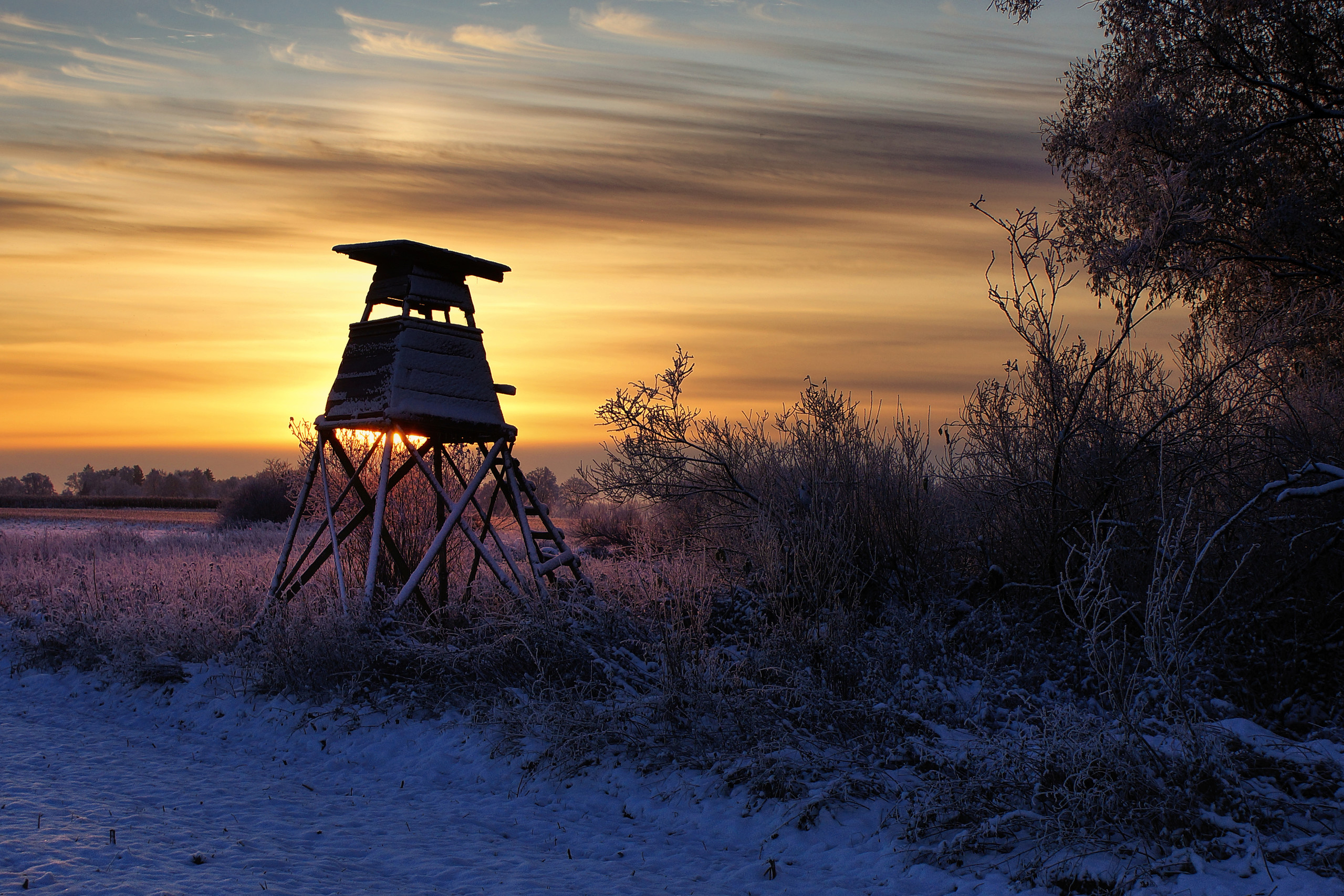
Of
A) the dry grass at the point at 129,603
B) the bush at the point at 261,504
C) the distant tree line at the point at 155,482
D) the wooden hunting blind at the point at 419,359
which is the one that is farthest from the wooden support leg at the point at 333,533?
the distant tree line at the point at 155,482

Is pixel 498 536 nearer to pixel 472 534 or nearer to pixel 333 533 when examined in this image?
pixel 472 534

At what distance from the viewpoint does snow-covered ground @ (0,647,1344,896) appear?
5.63 m

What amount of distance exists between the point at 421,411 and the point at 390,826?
5.61 m

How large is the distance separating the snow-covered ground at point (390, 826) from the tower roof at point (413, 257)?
547cm

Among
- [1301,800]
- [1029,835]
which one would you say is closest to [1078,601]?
[1029,835]

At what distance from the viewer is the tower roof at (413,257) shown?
11.8 metres

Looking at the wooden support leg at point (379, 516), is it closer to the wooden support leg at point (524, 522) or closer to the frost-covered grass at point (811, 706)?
the frost-covered grass at point (811, 706)

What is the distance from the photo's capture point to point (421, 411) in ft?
37.5

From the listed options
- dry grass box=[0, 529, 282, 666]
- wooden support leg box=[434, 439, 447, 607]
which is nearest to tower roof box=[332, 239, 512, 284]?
wooden support leg box=[434, 439, 447, 607]

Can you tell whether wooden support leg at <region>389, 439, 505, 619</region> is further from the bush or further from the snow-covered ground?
the bush

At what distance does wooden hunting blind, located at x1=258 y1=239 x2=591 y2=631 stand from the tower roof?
0.05 feet

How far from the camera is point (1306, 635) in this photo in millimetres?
9656

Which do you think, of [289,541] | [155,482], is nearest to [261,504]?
[289,541]

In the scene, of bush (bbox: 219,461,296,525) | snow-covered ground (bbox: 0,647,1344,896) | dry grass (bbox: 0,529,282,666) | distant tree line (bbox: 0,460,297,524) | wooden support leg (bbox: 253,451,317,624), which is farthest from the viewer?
distant tree line (bbox: 0,460,297,524)
